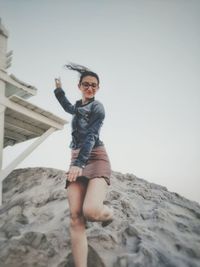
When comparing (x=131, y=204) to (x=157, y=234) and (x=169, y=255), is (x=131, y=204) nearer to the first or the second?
(x=157, y=234)

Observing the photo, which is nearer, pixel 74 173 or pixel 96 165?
pixel 74 173

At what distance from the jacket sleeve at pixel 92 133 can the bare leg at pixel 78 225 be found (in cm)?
30

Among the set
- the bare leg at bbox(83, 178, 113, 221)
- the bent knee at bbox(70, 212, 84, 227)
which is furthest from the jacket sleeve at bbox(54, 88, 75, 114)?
the bent knee at bbox(70, 212, 84, 227)

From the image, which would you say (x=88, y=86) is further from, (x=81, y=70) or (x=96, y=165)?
(x=96, y=165)

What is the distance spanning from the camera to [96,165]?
2.72 m

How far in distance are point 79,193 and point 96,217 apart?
316 millimetres

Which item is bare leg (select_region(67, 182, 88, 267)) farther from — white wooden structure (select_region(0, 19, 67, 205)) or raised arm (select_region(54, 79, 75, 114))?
white wooden structure (select_region(0, 19, 67, 205))

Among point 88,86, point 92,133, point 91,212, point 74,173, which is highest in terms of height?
point 88,86

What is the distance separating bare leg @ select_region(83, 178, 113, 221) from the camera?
243 centimetres

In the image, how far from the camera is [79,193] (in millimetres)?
2672

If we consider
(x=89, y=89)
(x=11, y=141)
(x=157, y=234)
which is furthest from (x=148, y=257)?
(x=11, y=141)

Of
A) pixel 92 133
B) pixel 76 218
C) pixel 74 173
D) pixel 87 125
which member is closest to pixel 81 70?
pixel 87 125

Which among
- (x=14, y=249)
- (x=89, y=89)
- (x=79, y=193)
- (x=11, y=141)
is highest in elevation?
(x=89, y=89)

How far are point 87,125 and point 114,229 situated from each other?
1759mm
